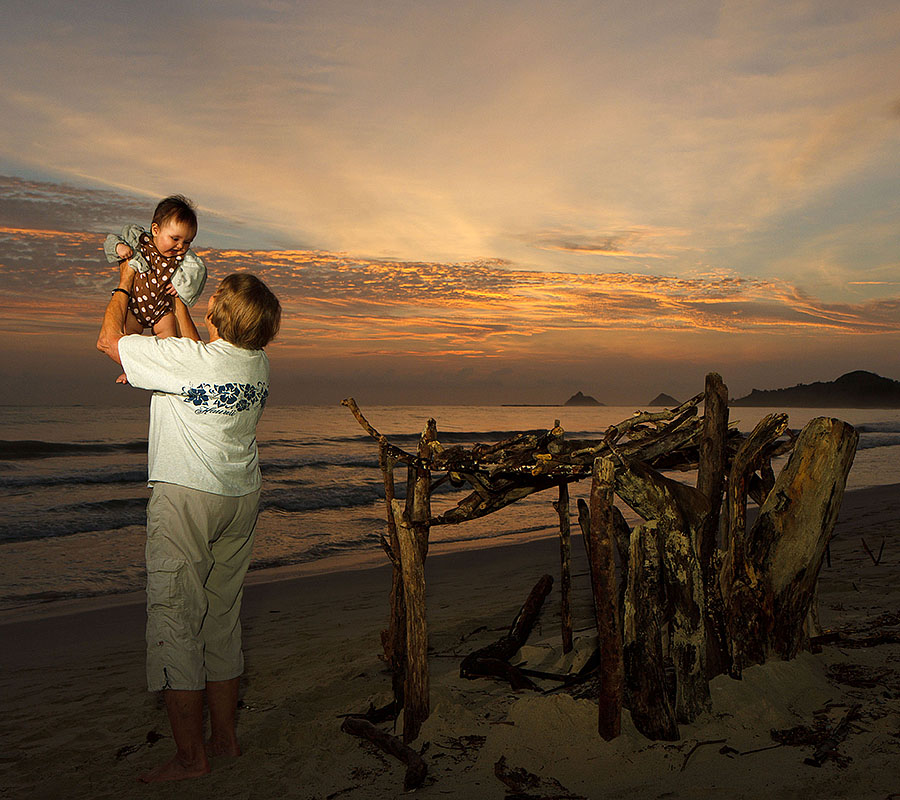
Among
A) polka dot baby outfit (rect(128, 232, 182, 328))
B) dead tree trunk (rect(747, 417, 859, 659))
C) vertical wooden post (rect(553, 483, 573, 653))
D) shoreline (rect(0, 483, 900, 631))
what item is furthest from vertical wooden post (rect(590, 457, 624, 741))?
shoreline (rect(0, 483, 900, 631))

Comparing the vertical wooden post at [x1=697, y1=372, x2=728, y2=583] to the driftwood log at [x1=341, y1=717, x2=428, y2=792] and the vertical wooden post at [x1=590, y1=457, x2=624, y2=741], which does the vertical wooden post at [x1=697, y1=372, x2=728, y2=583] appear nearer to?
the vertical wooden post at [x1=590, y1=457, x2=624, y2=741]

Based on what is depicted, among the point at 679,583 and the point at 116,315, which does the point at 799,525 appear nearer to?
the point at 679,583

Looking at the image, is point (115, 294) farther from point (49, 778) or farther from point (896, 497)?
point (896, 497)

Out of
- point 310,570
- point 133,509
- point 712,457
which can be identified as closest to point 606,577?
point 712,457

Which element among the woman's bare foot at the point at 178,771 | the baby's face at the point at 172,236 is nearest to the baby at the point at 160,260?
the baby's face at the point at 172,236

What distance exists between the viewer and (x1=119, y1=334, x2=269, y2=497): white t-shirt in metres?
3.37

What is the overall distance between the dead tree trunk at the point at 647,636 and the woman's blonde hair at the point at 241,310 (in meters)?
2.24

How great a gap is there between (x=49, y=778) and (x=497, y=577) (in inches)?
262

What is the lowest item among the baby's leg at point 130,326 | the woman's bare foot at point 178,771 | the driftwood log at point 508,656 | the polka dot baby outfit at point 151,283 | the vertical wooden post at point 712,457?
the woman's bare foot at point 178,771

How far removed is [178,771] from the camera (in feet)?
11.9

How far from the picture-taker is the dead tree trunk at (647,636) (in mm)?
3553

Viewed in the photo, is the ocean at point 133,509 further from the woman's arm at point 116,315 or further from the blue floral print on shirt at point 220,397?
the woman's arm at point 116,315

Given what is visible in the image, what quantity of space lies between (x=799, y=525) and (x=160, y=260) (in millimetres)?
4008

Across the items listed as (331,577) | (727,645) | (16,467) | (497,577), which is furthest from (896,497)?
(16,467)
